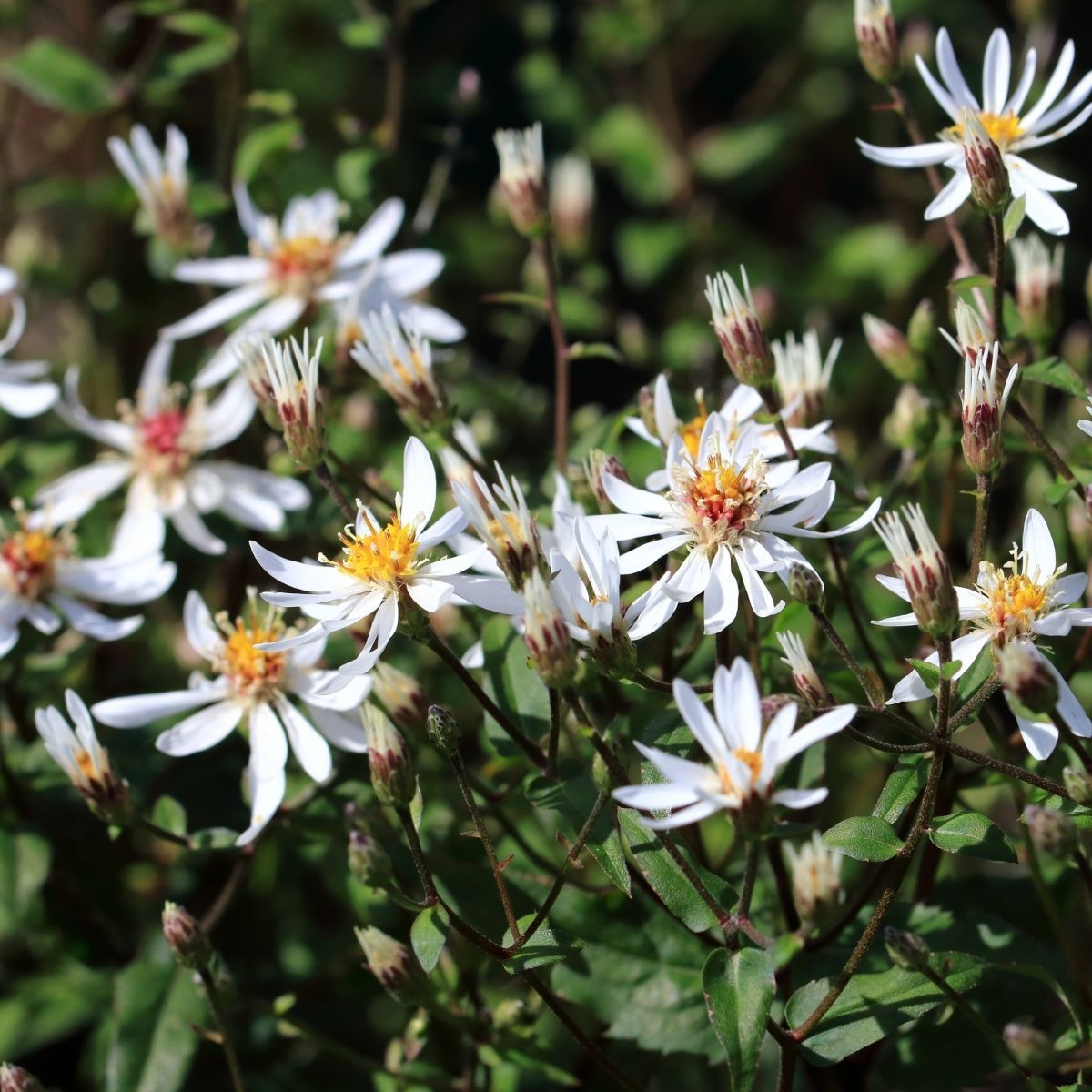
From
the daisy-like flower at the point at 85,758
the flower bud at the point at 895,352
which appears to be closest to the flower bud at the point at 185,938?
the daisy-like flower at the point at 85,758

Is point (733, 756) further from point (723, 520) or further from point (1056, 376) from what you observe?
point (1056, 376)

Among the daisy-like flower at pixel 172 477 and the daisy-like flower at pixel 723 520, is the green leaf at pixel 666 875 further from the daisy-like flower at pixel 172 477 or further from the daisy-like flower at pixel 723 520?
the daisy-like flower at pixel 172 477

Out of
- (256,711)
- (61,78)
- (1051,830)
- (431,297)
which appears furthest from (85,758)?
(431,297)

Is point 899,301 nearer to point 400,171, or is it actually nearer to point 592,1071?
point 400,171

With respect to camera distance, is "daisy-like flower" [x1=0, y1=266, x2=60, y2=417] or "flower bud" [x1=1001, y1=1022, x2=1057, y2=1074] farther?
"daisy-like flower" [x1=0, y1=266, x2=60, y2=417]

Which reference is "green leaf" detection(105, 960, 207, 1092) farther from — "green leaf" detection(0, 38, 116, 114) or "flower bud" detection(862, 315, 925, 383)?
"green leaf" detection(0, 38, 116, 114)

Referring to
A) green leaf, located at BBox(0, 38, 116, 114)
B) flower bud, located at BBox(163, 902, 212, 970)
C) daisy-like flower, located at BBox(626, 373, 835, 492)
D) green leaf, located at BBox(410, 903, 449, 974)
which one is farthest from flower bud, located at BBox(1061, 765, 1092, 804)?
green leaf, located at BBox(0, 38, 116, 114)
